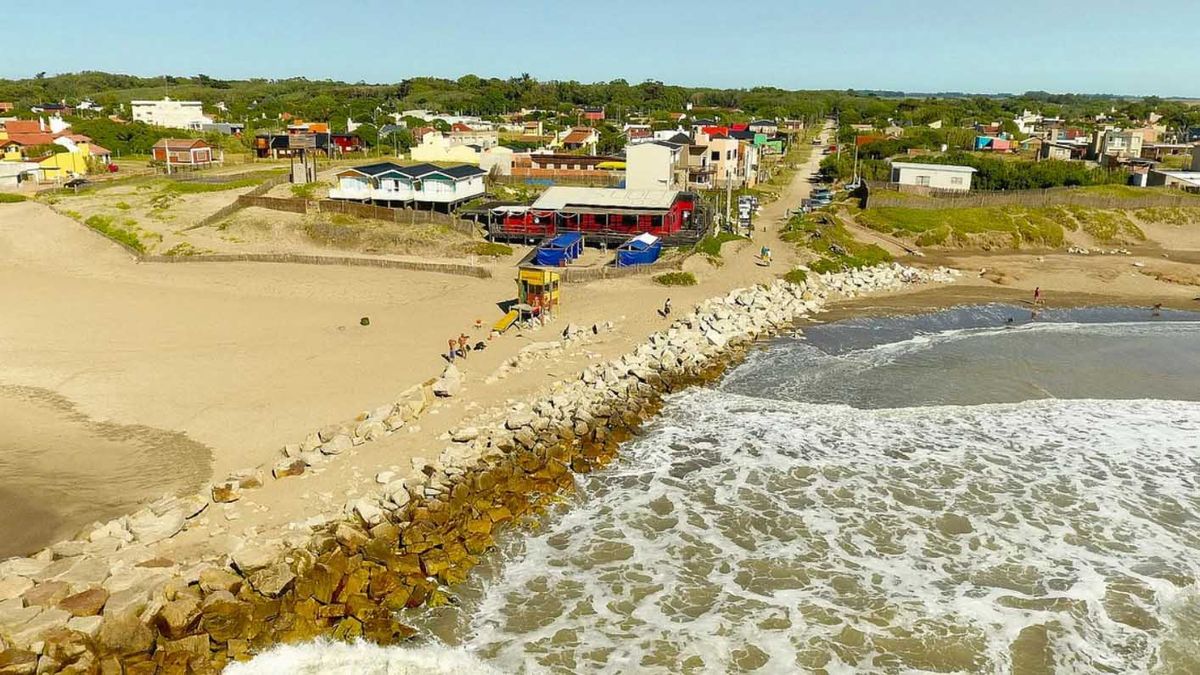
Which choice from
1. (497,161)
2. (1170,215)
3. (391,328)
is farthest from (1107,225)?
(391,328)

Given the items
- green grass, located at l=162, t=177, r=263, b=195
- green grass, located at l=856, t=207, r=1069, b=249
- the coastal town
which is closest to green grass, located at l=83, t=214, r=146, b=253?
the coastal town

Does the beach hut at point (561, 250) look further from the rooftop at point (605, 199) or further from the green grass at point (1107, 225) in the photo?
the green grass at point (1107, 225)

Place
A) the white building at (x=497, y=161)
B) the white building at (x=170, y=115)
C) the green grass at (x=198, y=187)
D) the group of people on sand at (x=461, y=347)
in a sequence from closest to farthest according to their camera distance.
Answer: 1. the group of people on sand at (x=461, y=347)
2. the green grass at (x=198, y=187)
3. the white building at (x=497, y=161)
4. the white building at (x=170, y=115)

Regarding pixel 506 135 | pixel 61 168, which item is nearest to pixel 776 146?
pixel 506 135

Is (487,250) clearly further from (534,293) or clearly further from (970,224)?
(970,224)

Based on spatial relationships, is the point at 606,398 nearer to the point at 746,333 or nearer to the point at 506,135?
the point at 746,333

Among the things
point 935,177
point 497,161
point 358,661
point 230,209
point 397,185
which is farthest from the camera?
point 497,161

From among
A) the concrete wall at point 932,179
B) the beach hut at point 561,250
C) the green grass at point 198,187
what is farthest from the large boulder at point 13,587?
the concrete wall at point 932,179
